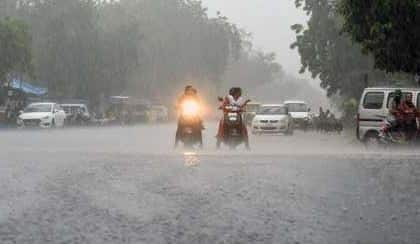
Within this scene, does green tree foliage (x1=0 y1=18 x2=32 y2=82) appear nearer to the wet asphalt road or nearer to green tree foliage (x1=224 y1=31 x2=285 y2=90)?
the wet asphalt road

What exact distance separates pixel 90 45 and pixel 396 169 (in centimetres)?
5517

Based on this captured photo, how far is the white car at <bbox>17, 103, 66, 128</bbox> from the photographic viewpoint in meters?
42.4

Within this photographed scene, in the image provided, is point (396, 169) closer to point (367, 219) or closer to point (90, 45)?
point (367, 219)

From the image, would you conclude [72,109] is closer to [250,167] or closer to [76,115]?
[76,115]

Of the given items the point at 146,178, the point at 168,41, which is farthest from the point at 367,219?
the point at 168,41

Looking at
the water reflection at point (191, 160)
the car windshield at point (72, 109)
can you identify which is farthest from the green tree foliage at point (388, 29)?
the car windshield at point (72, 109)

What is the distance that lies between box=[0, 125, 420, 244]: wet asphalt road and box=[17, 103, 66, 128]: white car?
89.1 feet

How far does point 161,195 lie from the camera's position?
11211mm

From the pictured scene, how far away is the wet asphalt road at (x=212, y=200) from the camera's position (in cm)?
889

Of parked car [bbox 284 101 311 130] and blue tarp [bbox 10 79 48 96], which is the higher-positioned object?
blue tarp [bbox 10 79 48 96]

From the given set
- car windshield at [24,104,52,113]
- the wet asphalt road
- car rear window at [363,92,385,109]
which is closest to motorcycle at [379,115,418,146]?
car rear window at [363,92,385,109]

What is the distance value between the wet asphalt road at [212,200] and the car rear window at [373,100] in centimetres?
760

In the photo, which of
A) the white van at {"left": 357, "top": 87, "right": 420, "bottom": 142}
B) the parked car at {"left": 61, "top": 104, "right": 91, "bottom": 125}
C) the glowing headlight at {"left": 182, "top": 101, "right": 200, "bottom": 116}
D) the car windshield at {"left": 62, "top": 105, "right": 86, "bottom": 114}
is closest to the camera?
the glowing headlight at {"left": 182, "top": 101, "right": 200, "bottom": 116}

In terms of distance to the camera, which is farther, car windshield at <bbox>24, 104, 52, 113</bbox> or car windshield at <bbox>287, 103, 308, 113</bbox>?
car windshield at <bbox>287, 103, 308, 113</bbox>
